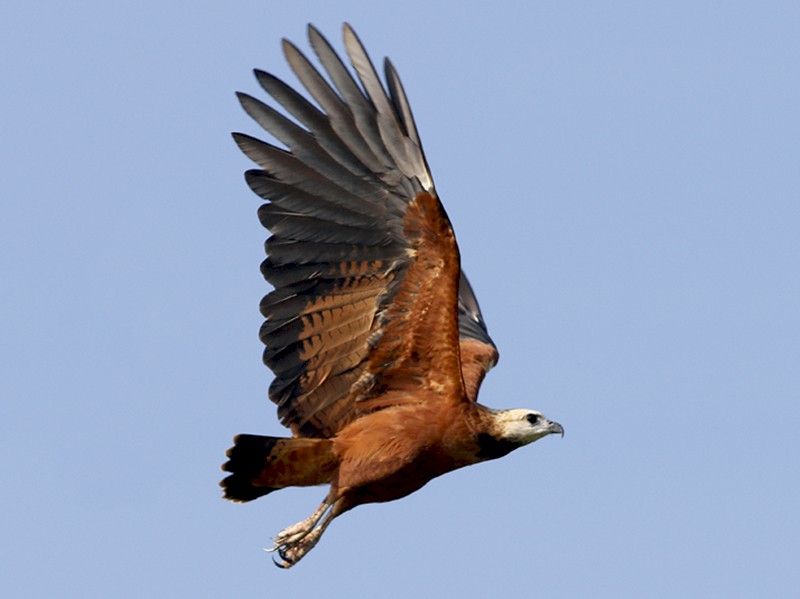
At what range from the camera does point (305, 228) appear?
15000 mm

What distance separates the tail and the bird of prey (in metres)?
0.01

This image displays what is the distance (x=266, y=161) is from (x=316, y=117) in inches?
25.6

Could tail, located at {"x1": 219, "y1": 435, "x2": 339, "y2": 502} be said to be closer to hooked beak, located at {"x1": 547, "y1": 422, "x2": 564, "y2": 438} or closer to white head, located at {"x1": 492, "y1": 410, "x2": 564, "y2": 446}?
white head, located at {"x1": 492, "y1": 410, "x2": 564, "y2": 446}

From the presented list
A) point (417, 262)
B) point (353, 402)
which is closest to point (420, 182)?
point (417, 262)

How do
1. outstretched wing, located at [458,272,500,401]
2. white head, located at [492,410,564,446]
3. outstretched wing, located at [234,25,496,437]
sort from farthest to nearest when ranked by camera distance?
outstretched wing, located at [458,272,500,401]
white head, located at [492,410,564,446]
outstretched wing, located at [234,25,496,437]

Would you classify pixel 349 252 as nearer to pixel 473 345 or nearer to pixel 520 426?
pixel 520 426

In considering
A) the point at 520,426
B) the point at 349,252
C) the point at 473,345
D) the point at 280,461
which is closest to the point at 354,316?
the point at 349,252

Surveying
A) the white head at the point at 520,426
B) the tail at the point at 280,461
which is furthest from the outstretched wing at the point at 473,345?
the tail at the point at 280,461

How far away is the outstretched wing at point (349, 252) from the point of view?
14.3 m

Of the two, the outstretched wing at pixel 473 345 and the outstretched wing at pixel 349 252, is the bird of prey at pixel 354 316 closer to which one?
the outstretched wing at pixel 349 252

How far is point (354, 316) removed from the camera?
1495 cm

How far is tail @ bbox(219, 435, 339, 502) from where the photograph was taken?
15047 millimetres

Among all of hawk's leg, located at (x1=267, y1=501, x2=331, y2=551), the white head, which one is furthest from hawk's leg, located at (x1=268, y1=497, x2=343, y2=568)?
the white head

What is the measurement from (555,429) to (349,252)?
7.15ft
